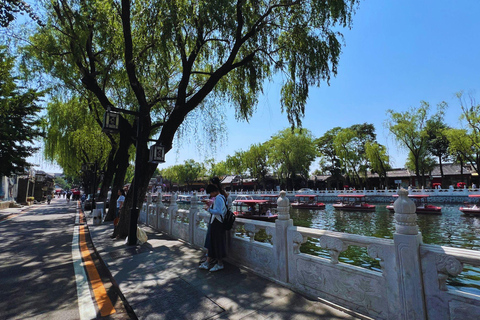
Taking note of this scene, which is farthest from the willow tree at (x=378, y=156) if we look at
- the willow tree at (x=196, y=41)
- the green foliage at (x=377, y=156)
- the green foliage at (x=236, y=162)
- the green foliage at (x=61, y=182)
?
the green foliage at (x=61, y=182)

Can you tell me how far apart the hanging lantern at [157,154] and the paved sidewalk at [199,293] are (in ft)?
7.90

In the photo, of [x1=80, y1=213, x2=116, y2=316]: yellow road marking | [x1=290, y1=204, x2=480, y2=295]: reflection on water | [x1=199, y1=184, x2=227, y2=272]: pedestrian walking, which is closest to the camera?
[x1=80, y1=213, x2=116, y2=316]: yellow road marking

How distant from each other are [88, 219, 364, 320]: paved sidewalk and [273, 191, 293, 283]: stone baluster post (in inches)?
8.0

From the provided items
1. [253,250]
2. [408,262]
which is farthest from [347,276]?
[253,250]

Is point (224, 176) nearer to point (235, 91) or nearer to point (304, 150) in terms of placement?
point (304, 150)

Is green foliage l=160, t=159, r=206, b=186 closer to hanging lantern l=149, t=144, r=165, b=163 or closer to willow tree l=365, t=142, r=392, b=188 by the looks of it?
willow tree l=365, t=142, r=392, b=188

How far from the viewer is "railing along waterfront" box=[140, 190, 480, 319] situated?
2102 mm

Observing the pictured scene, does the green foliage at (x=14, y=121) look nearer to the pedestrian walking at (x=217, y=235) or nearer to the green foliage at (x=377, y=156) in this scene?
the pedestrian walking at (x=217, y=235)

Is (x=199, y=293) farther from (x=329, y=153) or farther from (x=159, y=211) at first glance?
(x=329, y=153)

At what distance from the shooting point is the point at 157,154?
632cm

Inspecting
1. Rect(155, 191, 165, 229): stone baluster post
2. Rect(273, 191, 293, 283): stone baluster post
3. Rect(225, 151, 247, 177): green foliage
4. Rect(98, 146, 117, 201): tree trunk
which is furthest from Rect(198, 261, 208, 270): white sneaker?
Rect(225, 151, 247, 177): green foliage

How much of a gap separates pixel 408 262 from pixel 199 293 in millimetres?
2486

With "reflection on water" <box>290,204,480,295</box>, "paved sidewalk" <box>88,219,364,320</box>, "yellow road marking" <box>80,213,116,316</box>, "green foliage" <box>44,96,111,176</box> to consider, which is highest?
"green foliage" <box>44,96,111,176</box>

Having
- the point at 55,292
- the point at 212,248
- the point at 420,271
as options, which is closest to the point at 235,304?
the point at 212,248
